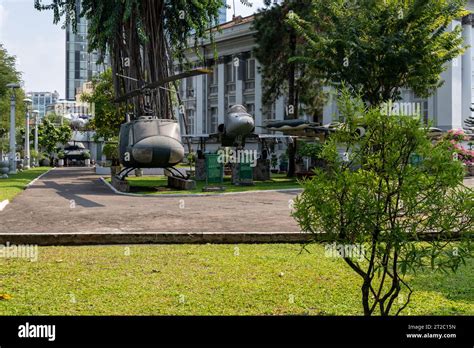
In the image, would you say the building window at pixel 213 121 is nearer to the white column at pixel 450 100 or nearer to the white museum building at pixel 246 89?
the white museum building at pixel 246 89

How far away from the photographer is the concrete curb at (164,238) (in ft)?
32.7

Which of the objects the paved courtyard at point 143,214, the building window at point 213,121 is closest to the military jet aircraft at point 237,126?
the paved courtyard at point 143,214

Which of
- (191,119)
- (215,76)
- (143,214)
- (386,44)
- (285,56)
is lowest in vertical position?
(143,214)

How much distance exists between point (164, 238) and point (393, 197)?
6.41 m

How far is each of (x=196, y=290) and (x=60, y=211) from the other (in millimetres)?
9229

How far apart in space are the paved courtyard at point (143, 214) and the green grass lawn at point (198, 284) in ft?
7.68

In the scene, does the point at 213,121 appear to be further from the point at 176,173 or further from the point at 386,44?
the point at 386,44

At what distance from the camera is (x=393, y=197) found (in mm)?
4223

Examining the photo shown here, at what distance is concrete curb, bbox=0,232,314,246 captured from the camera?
9.95 meters

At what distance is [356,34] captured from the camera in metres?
27.0

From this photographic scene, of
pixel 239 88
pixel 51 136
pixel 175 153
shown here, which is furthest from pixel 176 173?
pixel 51 136

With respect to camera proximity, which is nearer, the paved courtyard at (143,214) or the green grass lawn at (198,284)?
the green grass lawn at (198,284)

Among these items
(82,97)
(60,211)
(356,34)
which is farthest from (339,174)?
(82,97)
